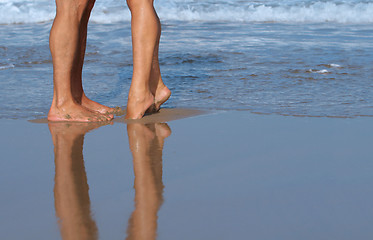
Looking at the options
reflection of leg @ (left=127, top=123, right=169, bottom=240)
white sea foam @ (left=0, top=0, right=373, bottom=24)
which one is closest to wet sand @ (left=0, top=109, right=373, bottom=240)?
reflection of leg @ (left=127, top=123, right=169, bottom=240)

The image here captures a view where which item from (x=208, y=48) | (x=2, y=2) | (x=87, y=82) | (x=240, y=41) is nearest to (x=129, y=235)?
(x=87, y=82)

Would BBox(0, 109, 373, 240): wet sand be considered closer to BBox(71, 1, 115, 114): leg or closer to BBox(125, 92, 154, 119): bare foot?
BBox(125, 92, 154, 119): bare foot

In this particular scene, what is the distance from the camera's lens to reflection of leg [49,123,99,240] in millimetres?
1297

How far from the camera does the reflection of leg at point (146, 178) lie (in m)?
1.31

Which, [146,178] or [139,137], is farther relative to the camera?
[139,137]

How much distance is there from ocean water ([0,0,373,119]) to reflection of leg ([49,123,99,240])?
1.69 feet

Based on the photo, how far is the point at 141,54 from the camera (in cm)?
259

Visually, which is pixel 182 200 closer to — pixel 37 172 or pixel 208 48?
pixel 37 172

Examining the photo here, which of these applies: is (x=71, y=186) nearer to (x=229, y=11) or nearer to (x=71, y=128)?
(x=71, y=128)

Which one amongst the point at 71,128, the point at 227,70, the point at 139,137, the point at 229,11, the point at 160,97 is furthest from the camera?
the point at 229,11

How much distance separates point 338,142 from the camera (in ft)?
6.82

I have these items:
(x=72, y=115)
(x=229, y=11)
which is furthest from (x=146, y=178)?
(x=229, y=11)

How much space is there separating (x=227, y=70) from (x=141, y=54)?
153 centimetres

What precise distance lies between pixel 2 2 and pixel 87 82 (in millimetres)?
9880
